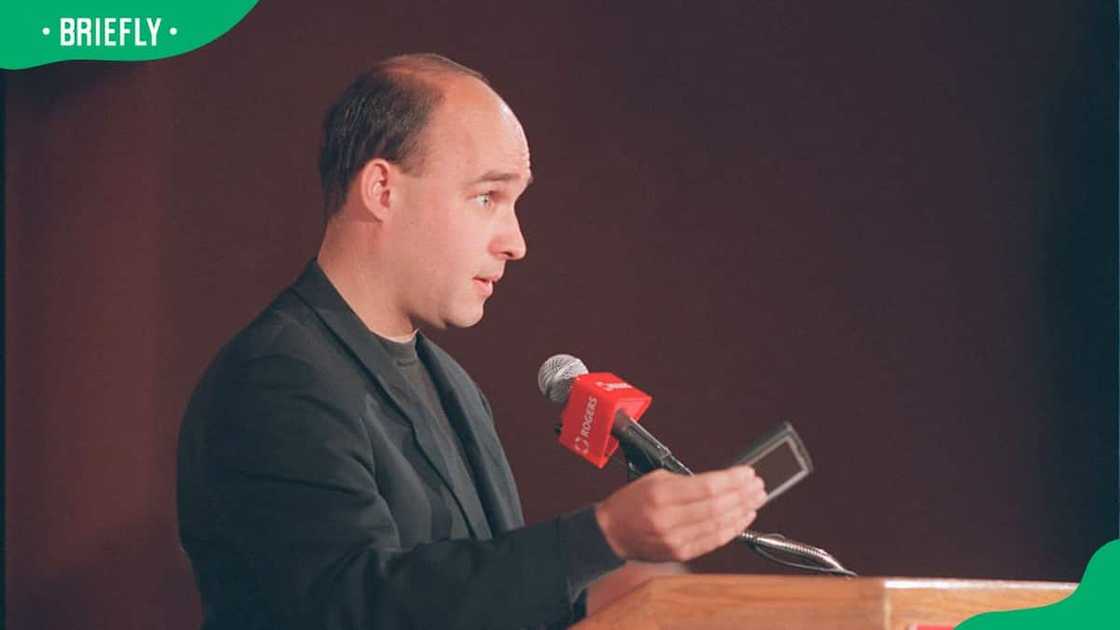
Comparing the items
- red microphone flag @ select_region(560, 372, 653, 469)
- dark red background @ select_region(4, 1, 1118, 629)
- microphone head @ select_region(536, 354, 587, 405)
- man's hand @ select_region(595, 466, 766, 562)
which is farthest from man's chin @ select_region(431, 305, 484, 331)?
dark red background @ select_region(4, 1, 1118, 629)

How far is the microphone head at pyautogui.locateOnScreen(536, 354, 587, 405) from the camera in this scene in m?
1.64

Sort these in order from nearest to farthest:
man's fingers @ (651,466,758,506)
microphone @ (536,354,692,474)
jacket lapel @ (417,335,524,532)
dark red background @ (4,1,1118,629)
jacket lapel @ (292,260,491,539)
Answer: man's fingers @ (651,466,758,506) < microphone @ (536,354,692,474) < jacket lapel @ (292,260,491,539) < jacket lapel @ (417,335,524,532) < dark red background @ (4,1,1118,629)

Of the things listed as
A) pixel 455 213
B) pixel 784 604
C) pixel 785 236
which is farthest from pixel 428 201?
pixel 785 236

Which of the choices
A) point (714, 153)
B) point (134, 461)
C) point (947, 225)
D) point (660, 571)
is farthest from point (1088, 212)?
point (134, 461)

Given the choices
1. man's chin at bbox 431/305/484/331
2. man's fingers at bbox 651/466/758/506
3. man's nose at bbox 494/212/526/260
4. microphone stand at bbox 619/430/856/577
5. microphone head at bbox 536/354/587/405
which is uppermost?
man's nose at bbox 494/212/526/260

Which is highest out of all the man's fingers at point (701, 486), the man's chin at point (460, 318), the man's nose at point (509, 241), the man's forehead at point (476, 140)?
the man's forehead at point (476, 140)

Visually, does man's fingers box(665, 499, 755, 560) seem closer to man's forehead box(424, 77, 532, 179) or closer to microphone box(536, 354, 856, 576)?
microphone box(536, 354, 856, 576)

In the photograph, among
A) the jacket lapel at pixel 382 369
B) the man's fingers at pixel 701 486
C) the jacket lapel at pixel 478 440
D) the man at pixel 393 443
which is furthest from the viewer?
the jacket lapel at pixel 478 440

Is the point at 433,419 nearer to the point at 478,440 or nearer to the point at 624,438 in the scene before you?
the point at 478,440

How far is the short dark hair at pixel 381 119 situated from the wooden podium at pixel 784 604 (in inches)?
24.3

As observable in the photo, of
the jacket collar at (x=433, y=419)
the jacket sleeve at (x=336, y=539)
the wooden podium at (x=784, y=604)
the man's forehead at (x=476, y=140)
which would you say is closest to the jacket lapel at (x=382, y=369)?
the jacket collar at (x=433, y=419)

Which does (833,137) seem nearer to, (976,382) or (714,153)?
(714,153)

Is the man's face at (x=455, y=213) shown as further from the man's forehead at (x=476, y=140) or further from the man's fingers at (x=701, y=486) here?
the man's fingers at (x=701, y=486)

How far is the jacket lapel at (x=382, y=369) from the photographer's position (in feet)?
5.25
